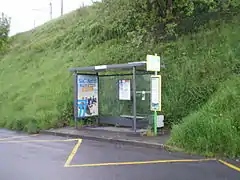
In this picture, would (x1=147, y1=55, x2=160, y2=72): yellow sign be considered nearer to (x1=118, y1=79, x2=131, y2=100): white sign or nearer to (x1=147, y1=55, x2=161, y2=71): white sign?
(x1=147, y1=55, x2=161, y2=71): white sign

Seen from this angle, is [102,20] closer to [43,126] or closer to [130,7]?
[130,7]

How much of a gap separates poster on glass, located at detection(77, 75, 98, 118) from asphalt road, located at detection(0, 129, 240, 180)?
3.01 metres

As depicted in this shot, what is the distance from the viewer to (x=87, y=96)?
43.9ft

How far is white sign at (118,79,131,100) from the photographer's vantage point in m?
12.6

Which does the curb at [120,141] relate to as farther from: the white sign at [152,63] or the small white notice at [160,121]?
the white sign at [152,63]

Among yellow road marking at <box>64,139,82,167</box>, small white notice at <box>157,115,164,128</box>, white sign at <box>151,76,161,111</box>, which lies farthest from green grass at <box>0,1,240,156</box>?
yellow road marking at <box>64,139,82,167</box>

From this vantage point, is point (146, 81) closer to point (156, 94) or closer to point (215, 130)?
point (156, 94)

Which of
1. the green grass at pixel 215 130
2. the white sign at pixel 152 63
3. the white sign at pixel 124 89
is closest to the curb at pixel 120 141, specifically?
the green grass at pixel 215 130

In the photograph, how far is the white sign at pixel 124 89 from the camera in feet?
41.4

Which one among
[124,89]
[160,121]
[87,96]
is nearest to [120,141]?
[160,121]

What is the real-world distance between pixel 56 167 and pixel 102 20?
53.7 ft

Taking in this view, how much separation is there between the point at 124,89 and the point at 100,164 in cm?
549

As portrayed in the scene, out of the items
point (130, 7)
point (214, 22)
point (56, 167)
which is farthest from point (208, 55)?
point (56, 167)

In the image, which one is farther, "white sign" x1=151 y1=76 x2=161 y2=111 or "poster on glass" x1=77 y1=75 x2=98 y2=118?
"poster on glass" x1=77 y1=75 x2=98 y2=118
